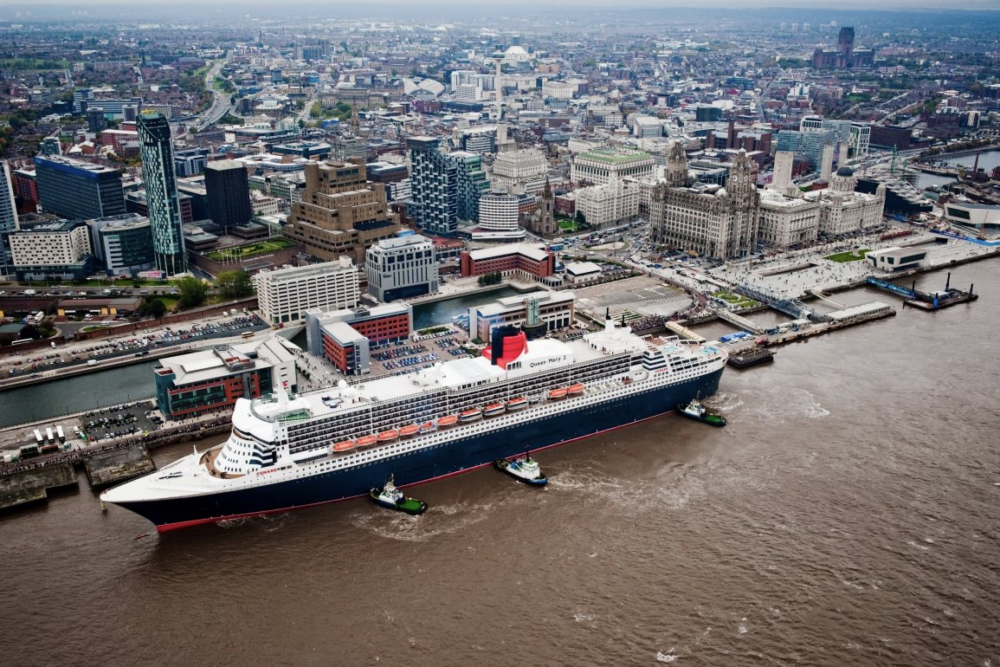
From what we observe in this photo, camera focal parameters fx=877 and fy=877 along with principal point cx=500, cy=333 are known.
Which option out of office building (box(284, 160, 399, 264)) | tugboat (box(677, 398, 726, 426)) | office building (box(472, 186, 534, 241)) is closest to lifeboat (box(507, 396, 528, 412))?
tugboat (box(677, 398, 726, 426))

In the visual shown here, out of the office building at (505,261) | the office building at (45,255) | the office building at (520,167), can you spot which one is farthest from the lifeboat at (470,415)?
the office building at (520,167)

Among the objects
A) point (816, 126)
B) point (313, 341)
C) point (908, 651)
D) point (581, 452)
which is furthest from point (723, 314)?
point (816, 126)

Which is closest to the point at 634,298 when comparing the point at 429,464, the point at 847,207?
the point at 429,464

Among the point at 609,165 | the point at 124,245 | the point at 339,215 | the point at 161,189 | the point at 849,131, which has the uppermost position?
the point at 161,189

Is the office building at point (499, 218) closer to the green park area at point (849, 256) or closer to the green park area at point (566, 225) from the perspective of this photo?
the green park area at point (566, 225)

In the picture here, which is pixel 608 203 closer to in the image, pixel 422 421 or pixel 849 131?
pixel 422 421

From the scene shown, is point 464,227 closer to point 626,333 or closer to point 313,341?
point 313,341
